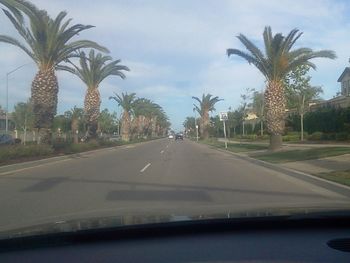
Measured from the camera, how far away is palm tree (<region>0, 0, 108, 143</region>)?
99.8ft

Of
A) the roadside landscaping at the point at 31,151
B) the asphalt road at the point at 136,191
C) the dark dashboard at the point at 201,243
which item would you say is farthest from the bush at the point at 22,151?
the dark dashboard at the point at 201,243

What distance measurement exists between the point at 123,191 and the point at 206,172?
7.09 meters

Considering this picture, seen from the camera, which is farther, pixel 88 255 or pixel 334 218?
pixel 334 218

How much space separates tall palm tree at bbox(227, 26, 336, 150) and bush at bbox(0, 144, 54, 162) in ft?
44.4

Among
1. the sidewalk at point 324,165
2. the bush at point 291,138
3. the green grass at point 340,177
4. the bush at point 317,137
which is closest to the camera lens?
the green grass at point 340,177

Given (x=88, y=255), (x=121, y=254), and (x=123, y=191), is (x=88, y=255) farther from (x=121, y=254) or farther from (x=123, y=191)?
(x=123, y=191)

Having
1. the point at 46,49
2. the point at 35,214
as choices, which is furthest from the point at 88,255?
the point at 46,49

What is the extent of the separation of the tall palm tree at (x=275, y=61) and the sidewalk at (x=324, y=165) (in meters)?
10.6

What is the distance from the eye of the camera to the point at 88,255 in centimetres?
384

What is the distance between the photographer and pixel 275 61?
33.7 m

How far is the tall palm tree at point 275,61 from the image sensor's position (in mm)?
33344

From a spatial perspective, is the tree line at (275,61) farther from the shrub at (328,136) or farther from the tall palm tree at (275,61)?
the shrub at (328,136)

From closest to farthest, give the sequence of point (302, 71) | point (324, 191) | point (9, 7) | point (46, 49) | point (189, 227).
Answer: point (189, 227) → point (324, 191) → point (9, 7) → point (46, 49) → point (302, 71)

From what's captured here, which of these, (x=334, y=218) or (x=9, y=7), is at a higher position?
(x=9, y=7)
